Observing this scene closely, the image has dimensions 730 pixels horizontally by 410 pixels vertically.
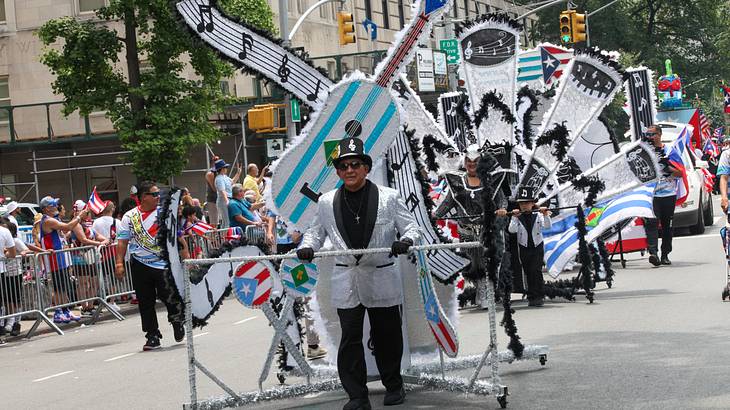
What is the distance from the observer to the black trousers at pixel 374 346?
27.4 feet

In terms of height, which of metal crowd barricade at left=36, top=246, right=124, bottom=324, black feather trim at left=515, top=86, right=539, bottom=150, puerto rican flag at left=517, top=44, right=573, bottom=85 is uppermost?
puerto rican flag at left=517, top=44, right=573, bottom=85

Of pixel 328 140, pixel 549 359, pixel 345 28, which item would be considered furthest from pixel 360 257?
pixel 345 28

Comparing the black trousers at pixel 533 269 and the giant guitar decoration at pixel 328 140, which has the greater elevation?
the giant guitar decoration at pixel 328 140

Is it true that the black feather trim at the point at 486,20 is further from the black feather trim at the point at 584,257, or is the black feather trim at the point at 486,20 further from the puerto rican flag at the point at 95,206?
the puerto rican flag at the point at 95,206

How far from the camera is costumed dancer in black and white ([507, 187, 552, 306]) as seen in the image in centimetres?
1463

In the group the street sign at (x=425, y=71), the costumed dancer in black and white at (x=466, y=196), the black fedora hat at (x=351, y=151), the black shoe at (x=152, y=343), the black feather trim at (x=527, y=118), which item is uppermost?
the street sign at (x=425, y=71)

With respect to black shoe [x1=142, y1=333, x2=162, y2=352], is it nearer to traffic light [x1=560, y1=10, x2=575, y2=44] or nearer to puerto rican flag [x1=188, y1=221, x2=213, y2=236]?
puerto rican flag [x1=188, y1=221, x2=213, y2=236]

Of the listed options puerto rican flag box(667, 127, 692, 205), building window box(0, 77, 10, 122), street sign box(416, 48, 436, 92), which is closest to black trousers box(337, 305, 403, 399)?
puerto rican flag box(667, 127, 692, 205)

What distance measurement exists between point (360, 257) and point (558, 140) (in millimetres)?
6525

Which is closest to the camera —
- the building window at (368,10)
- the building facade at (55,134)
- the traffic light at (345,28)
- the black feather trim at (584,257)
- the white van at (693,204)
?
the black feather trim at (584,257)

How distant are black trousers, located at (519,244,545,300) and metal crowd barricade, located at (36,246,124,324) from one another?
23.0 feet

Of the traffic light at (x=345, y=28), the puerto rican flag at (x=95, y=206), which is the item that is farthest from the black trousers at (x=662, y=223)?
the traffic light at (x=345, y=28)

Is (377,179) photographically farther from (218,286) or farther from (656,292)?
(656,292)

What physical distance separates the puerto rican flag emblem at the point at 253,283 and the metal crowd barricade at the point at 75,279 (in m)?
9.55
